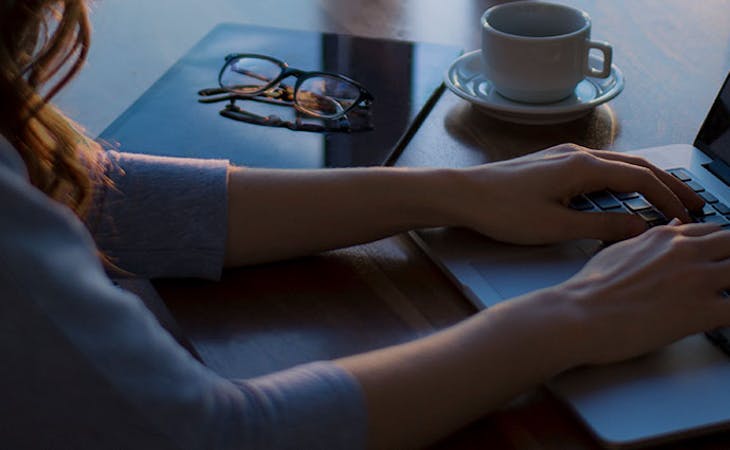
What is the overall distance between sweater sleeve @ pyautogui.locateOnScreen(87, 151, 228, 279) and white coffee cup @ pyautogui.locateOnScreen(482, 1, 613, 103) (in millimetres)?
360

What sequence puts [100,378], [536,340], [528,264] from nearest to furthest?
1. [100,378]
2. [536,340]
3. [528,264]

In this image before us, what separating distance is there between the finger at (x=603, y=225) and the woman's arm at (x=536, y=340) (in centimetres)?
7

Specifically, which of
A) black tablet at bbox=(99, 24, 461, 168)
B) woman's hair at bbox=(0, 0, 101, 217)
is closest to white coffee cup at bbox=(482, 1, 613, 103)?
black tablet at bbox=(99, 24, 461, 168)

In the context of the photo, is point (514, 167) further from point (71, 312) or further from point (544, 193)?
point (71, 312)

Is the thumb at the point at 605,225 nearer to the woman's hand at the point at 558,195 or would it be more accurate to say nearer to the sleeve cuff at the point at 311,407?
the woman's hand at the point at 558,195

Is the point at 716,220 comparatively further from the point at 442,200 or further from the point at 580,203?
the point at 442,200

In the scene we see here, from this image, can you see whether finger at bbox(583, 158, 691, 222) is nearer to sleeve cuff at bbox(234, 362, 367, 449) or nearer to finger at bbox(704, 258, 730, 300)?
finger at bbox(704, 258, 730, 300)

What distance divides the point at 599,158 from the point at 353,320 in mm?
293

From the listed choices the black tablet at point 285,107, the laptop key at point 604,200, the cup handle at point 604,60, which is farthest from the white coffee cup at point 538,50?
the laptop key at point 604,200

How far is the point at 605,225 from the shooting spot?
0.79 m

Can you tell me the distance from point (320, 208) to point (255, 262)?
0.26 ft

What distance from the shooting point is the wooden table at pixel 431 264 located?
2.25 feet

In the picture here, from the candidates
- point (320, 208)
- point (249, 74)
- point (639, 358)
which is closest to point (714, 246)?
point (639, 358)

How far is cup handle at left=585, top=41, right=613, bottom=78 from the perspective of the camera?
1014 millimetres
